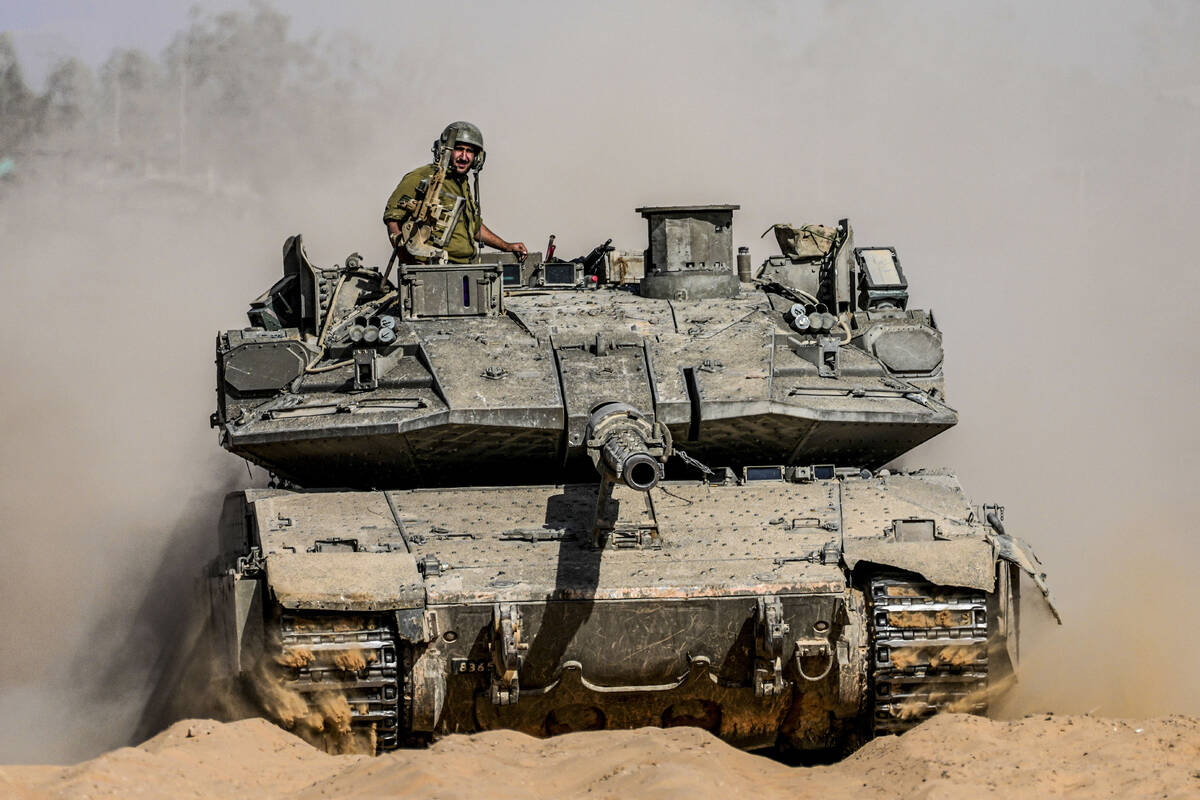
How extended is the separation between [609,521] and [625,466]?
2.60ft

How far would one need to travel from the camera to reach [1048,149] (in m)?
28.7

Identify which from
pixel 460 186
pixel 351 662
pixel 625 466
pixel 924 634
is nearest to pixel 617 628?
pixel 625 466

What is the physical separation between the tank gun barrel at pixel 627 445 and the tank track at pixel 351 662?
1.54m

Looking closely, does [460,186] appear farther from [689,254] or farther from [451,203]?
[689,254]

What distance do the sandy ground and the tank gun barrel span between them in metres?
1.46

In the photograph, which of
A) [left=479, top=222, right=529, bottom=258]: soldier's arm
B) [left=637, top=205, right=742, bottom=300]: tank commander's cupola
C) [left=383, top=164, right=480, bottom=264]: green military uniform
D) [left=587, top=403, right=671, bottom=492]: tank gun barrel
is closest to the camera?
[left=587, top=403, right=671, bottom=492]: tank gun barrel

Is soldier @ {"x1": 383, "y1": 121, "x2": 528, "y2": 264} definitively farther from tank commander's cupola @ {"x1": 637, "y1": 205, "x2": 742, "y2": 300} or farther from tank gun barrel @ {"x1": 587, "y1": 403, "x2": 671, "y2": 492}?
tank gun barrel @ {"x1": 587, "y1": 403, "x2": 671, "y2": 492}

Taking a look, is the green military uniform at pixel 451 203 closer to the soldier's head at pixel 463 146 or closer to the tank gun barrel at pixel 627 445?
the soldier's head at pixel 463 146

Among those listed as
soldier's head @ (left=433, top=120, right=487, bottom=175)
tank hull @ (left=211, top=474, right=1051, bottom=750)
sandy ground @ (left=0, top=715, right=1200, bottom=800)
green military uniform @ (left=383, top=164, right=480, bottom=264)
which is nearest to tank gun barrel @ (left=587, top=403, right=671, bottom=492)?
tank hull @ (left=211, top=474, right=1051, bottom=750)

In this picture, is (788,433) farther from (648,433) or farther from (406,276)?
(406,276)

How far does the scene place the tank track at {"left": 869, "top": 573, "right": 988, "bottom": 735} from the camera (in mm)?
10945

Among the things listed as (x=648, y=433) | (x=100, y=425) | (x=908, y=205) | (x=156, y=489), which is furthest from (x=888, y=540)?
(x=908, y=205)

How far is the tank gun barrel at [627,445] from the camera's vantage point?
10469mm

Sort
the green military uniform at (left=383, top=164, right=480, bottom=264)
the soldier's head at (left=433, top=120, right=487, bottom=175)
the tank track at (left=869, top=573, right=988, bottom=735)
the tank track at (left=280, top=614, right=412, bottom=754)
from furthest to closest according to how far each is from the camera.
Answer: the soldier's head at (left=433, top=120, right=487, bottom=175) < the green military uniform at (left=383, top=164, right=480, bottom=264) < the tank track at (left=869, top=573, right=988, bottom=735) < the tank track at (left=280, top=614, right=412, bottom=754)
